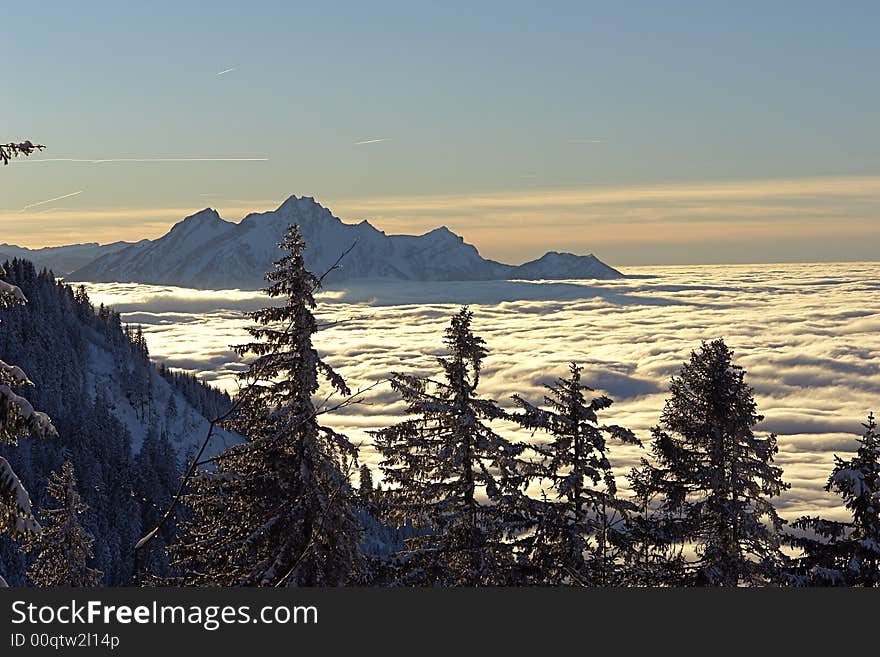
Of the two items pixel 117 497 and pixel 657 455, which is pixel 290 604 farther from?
pixel 117 497

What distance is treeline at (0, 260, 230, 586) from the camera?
103625mm

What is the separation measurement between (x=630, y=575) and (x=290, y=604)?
11.1 meters

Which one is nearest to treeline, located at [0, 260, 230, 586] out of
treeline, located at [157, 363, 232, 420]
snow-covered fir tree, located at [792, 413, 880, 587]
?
treeline, located at [157, 363, 232, 420]

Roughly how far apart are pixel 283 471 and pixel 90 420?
135 meters

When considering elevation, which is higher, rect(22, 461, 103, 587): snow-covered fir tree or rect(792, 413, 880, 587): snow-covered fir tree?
rect(792, 413, 880, 587): snow-covered fir tree

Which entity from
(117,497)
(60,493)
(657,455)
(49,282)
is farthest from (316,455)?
(49,282)

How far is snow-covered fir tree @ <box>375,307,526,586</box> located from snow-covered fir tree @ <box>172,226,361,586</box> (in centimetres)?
157

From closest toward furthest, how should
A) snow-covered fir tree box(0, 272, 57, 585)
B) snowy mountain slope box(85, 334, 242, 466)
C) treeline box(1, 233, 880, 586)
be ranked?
snow-covered fir tree box(0, 272, 57, 585)
treeline box(1, 233, 880, 586)
snowy mountain slope box(85, 334, 242, 466)

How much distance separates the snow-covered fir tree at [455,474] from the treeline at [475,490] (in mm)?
36

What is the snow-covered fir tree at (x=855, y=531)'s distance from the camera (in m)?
16.5

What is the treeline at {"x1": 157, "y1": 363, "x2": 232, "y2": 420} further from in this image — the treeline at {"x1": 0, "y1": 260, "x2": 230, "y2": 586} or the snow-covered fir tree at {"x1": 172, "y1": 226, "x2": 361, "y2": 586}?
the snow-covered fir tree at {"x1": 172, "y1": 226, "x2": 361, "y2": 586}

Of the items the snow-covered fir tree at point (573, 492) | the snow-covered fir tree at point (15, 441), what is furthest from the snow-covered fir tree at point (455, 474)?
the snow-covered fir tree at point (15, 441)

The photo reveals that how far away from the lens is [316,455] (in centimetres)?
1594

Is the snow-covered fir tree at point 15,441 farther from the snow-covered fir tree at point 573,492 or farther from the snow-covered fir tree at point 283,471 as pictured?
the snow-covered fir tree at point 573,492
